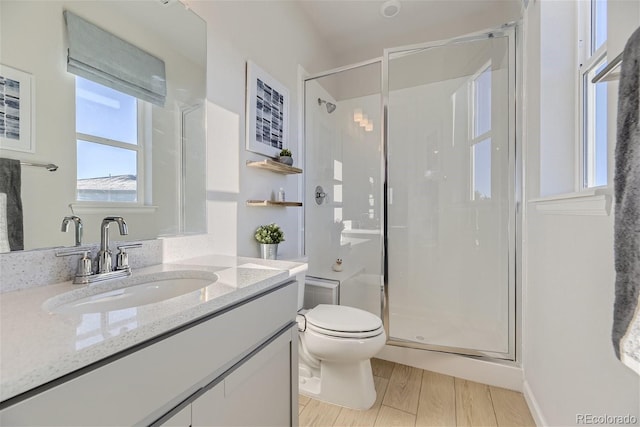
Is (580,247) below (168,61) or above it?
below

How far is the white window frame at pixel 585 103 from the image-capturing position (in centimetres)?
118

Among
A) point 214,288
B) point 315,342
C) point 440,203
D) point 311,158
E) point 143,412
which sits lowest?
point 315,342

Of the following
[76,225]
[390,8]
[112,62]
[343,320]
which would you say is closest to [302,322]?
[343,320]

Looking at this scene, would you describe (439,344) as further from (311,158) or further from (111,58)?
(111,58)

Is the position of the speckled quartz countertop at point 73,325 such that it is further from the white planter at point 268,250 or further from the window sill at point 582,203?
the window sill at point 582,203

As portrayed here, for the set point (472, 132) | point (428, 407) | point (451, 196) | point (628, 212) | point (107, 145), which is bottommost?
point (428, 407)

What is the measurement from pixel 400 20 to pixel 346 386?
2.77 meters

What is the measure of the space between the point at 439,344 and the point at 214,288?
1.74 m

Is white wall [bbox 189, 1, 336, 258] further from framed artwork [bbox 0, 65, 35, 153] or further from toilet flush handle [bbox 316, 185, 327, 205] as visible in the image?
framed artwork [bbox 0, 65, 35, 153]

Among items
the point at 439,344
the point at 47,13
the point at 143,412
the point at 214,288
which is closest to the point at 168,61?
the point at 47,13

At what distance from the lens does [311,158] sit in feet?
7.64

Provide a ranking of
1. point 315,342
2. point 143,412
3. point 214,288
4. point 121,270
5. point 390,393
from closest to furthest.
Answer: point 143,412
point 214,288
point 121,270
point 315,342
point 390,393

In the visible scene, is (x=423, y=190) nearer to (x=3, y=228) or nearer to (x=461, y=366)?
(x=461, y=366)

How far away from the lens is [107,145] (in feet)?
3.18
